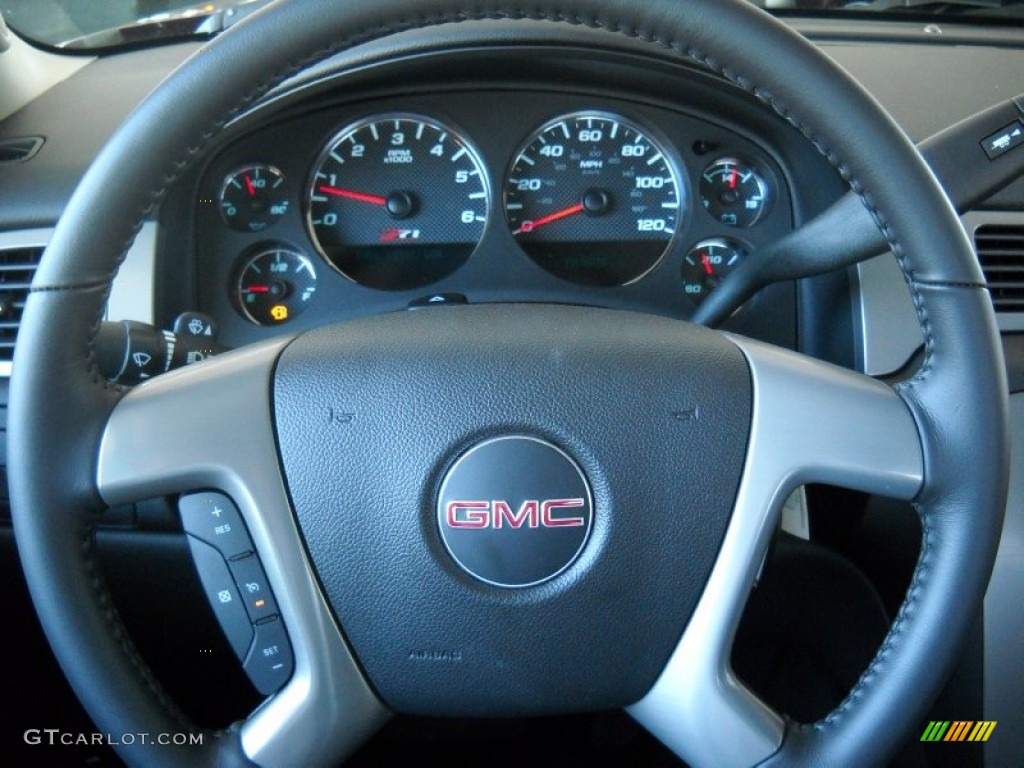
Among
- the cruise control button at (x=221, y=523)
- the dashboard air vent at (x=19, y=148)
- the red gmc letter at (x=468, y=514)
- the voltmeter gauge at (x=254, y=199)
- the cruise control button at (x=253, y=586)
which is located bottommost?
the cruise control button at (x=253, y=586)

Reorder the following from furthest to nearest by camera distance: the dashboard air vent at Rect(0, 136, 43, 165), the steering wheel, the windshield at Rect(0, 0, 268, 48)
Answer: the windshield at Rect(0, 0, 268, 48)
the dashboard air vent at Rect(0, 136, 43, 165)
the steering wheel

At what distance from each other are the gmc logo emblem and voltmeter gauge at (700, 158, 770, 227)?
98 cm

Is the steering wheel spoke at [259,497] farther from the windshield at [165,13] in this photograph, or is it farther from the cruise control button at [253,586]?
the windshield at [165,13]

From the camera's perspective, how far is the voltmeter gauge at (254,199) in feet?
5.83

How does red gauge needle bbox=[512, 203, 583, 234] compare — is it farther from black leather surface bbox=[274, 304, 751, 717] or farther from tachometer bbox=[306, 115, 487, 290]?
black leather surface bbox=[274, 304, 751, 717]

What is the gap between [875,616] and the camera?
1628 mm

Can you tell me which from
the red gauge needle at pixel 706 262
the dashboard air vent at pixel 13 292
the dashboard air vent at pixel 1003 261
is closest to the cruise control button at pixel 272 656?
the dashboard air vent at pixel 13 292

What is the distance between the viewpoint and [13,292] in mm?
1637

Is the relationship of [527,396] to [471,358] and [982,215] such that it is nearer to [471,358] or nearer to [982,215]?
[471,358]

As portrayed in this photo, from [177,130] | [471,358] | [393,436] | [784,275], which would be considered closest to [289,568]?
[393,436]

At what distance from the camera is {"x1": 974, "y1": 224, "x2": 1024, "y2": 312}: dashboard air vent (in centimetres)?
166

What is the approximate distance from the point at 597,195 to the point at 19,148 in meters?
0.96

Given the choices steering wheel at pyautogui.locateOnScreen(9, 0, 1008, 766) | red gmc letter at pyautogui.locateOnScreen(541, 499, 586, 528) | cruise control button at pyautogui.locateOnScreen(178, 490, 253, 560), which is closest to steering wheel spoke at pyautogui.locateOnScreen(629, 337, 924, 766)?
steering wheel at pyautogui.locateOnScreen(9, 0, 1008, 766)

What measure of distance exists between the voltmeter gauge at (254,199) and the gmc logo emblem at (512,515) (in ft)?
3.15
